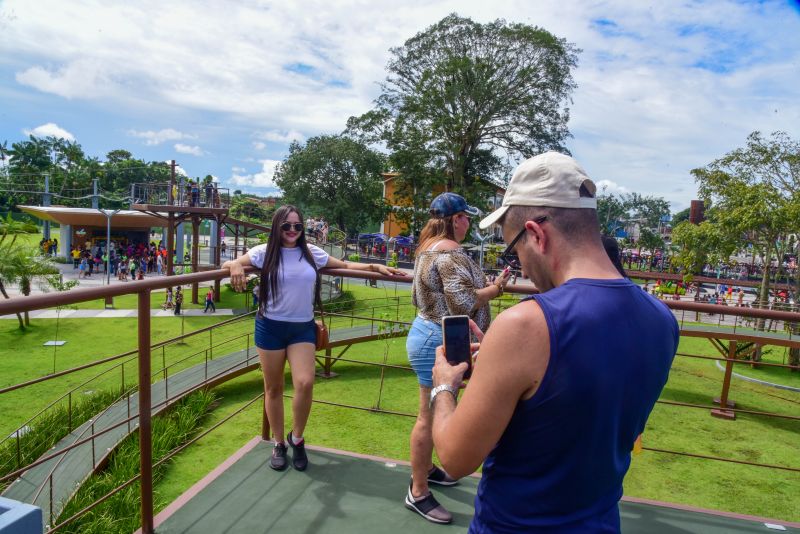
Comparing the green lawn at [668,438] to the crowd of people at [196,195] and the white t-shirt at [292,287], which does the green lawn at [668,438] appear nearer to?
the white t-shirt at [292,287]

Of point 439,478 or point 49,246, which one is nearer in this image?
point 439,478

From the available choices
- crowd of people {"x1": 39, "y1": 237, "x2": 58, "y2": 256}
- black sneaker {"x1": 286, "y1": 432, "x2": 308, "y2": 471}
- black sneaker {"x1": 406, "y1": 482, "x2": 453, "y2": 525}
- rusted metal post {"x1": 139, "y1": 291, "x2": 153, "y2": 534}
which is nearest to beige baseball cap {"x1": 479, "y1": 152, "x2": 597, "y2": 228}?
rusted metal post {"x1": 139, "y1": 291, "x2": 153, "y2": 534}

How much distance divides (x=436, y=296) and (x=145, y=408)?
138cm

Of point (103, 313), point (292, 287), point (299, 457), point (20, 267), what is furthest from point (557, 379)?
point (103, 313)

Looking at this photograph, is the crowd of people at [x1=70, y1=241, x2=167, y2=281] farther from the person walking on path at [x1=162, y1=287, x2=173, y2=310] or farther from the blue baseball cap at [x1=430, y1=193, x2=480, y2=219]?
the blue baseball cap at [x1=430, y1=193, x2=480, y2=219]

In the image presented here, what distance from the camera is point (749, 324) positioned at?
16.1 meters

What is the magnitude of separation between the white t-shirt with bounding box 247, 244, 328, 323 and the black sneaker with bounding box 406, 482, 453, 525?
1085 millimetres

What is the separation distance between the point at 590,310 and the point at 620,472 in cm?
42

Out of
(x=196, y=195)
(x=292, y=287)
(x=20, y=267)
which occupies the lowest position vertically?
(x=20, y=267)

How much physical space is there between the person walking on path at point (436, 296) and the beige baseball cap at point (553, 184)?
3.84 ft

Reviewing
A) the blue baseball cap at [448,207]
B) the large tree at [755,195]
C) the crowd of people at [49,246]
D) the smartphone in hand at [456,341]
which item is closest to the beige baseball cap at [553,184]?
the smartphone in hand at [456,341]

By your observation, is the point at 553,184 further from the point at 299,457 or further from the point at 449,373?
the point at 299,457

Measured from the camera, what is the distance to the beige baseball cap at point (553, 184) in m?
1.13

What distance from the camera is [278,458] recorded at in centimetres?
291
